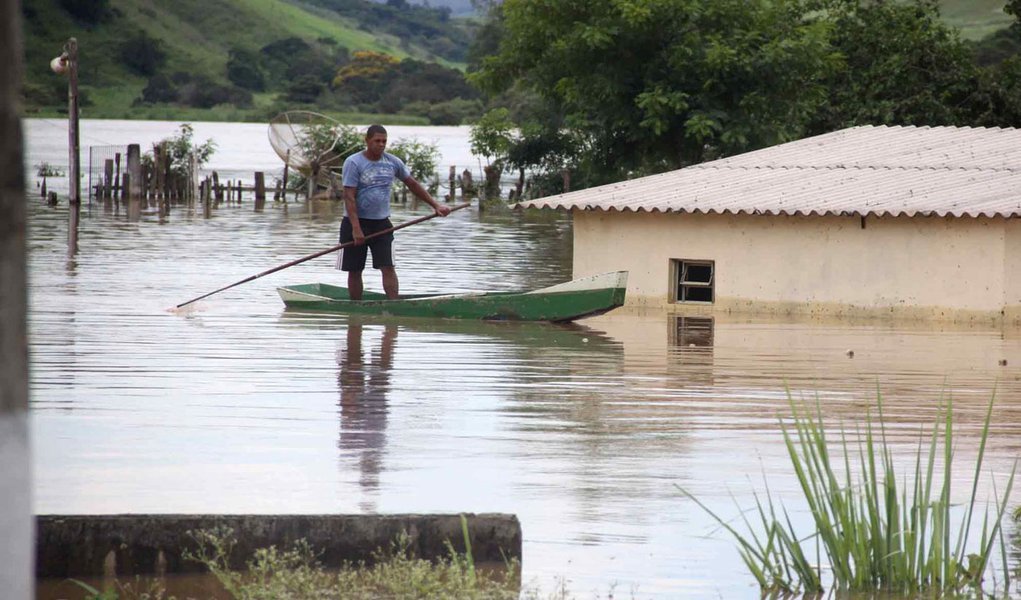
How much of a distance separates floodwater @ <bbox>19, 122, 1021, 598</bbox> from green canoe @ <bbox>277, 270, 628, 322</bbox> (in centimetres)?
17

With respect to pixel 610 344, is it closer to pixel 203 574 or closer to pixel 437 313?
pixel 437 313

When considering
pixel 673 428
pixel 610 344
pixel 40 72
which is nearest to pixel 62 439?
pixel 673 428

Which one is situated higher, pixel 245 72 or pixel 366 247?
pixel 245 72

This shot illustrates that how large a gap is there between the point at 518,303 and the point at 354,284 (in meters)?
1.70

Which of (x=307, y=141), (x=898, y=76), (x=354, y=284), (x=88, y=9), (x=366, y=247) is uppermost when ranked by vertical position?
(x=88, y=9)

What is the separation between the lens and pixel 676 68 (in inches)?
1228

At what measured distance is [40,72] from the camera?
103m

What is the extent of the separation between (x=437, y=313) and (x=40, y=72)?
3713 inches

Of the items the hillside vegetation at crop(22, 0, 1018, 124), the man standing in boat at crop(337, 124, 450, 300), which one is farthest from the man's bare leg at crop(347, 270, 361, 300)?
the hillside vegetation at crop(22, 0, 1018, 124)

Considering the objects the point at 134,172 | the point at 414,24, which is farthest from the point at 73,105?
the point at 414,24

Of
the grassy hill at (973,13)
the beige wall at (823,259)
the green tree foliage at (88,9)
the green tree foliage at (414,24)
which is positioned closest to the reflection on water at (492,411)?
the beige wall at (823,259)

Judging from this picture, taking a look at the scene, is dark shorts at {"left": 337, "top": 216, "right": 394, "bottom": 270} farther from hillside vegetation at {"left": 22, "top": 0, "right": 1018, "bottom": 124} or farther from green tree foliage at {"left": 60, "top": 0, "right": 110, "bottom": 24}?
green tree foliage at {"left": 60, "top": 0, "right": 110, "bottom": 24}

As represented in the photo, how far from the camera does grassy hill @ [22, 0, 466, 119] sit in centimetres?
10644

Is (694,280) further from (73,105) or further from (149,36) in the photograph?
(149,36)
